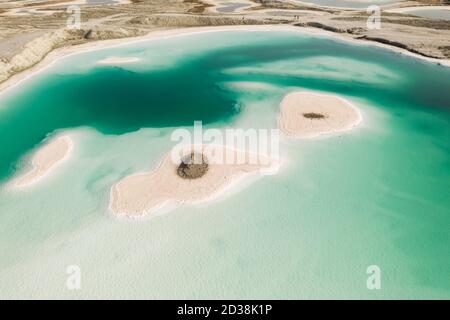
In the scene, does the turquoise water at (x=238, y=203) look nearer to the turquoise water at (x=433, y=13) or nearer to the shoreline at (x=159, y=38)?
the shoreline at (x=159, y=38)

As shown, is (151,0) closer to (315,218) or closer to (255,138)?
(255,138)

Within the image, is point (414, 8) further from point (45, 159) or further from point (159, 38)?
point (45, 159)

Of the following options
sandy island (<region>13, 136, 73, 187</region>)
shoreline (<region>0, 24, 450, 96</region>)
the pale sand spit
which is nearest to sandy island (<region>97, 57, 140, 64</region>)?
the pale sand spit

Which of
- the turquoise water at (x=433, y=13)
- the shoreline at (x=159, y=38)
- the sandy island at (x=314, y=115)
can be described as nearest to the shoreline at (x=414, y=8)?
the turquoise water at (x=433, y=13)

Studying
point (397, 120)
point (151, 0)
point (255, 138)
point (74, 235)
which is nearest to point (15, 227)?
point (74, 235)

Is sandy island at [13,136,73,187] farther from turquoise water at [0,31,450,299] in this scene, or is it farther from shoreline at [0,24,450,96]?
shoreline at [0,24,450,96]

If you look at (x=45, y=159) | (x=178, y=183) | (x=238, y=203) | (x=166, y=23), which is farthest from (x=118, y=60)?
(x=238, y=203)
